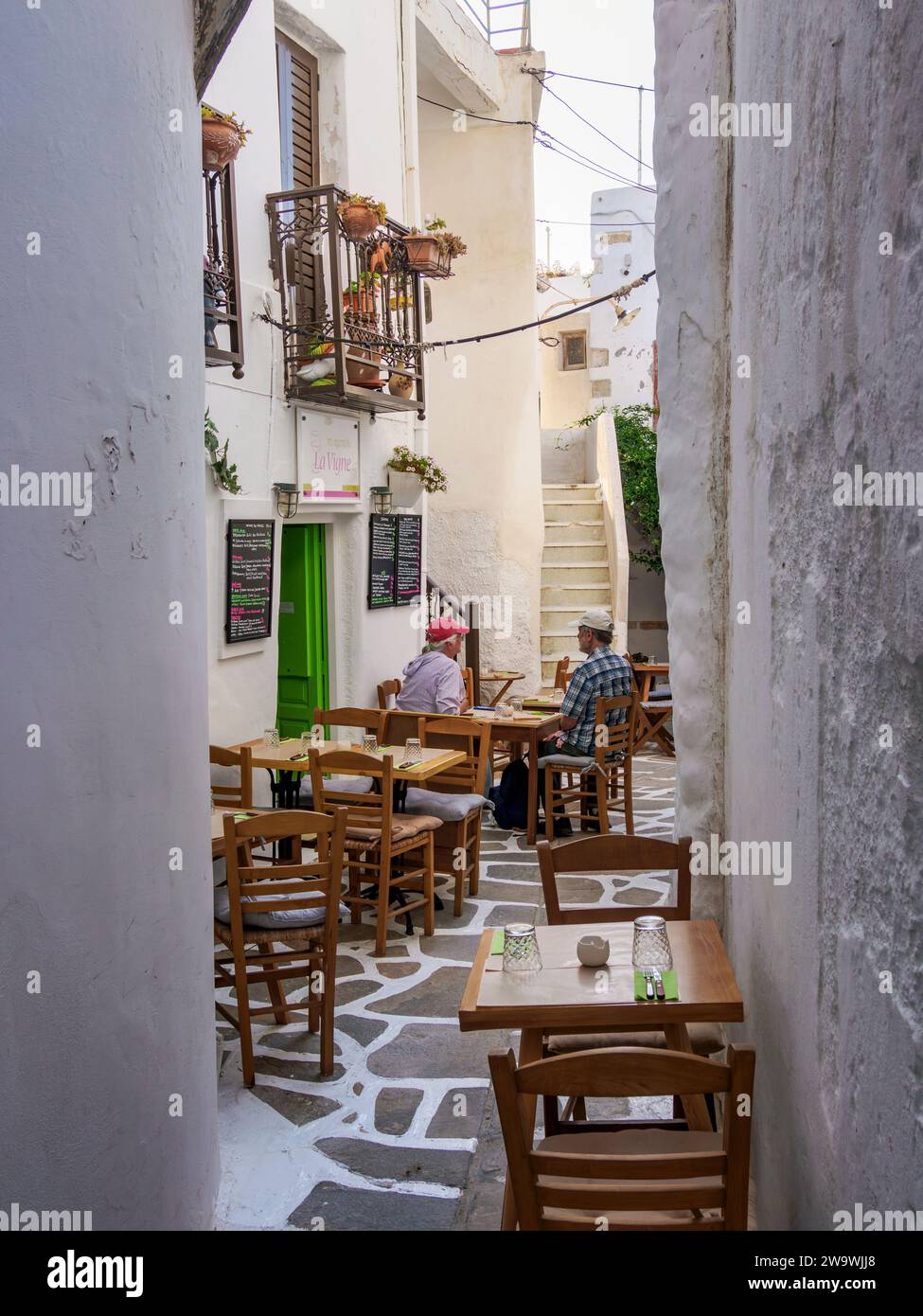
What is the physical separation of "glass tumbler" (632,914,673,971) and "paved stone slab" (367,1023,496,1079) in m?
1.70

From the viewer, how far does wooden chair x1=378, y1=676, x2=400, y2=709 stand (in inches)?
411

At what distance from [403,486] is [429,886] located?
5.11 meters

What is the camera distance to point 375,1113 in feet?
14.7

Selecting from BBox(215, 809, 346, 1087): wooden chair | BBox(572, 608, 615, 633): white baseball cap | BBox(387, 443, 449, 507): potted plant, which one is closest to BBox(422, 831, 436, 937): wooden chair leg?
BBox(215, 809, 346, 1087): wooden chair

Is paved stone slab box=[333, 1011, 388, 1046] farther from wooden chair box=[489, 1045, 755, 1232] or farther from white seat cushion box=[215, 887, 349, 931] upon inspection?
wooden chair box=[489, 1045, 755, 1232]

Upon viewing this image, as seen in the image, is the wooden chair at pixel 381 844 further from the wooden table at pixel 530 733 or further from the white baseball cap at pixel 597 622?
the white baseball cap at pixel 597 622

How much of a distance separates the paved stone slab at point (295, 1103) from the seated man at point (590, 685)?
169 inches

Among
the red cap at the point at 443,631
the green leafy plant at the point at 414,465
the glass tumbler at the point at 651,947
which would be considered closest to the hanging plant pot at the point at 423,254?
the green leafy plant at the point at 414,465

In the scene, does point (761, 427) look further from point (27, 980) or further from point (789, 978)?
point (27, 980)

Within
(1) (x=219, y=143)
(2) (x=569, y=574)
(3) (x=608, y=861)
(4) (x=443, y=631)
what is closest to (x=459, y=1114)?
(3) (x=608, y=861)

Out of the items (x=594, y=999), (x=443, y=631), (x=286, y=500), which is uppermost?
(x=286, y=500)

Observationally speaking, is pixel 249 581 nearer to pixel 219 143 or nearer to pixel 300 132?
pixel 219 143

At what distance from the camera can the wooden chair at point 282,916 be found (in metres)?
4.60
